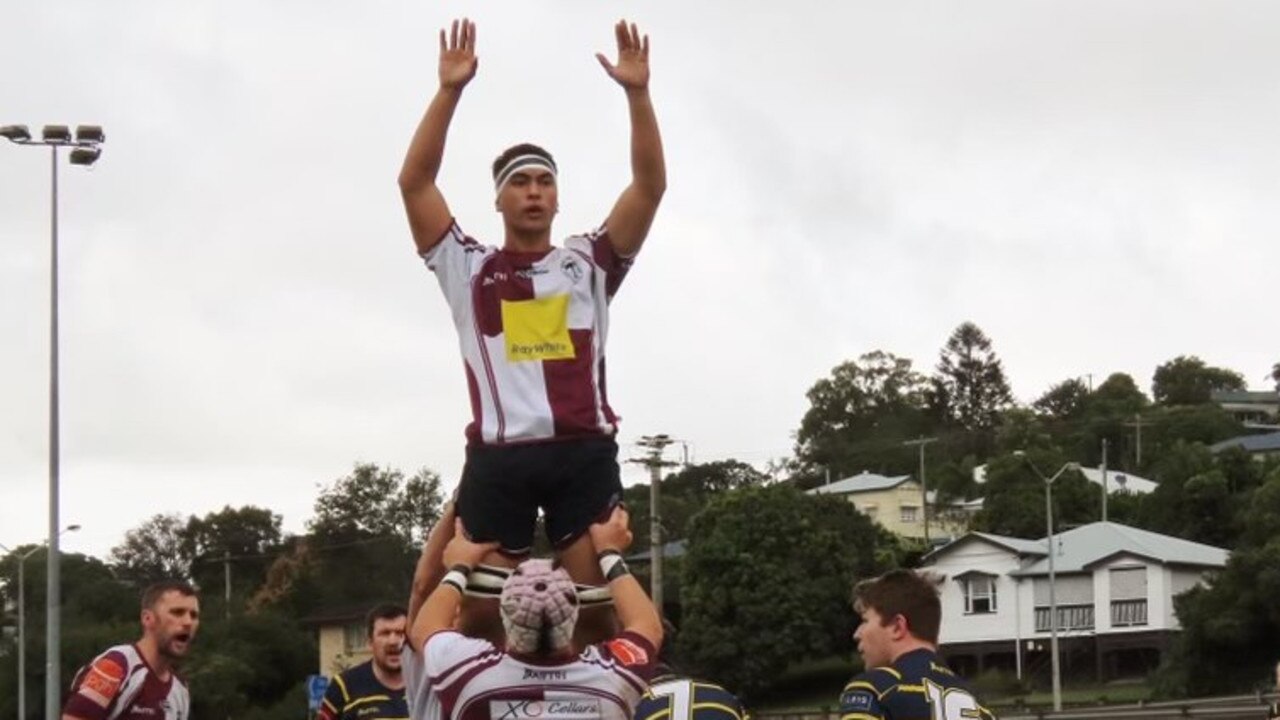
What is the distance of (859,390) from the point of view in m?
194

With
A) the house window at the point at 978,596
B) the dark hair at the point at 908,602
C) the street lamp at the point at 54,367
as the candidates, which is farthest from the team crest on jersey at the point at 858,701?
the house window at the point at 978,596

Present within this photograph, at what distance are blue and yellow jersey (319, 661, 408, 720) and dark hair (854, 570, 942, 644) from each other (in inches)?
159

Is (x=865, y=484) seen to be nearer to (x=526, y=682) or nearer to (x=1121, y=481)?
(x=1121, y=481)

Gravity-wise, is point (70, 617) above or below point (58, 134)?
below

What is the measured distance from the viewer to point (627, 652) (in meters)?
9.26

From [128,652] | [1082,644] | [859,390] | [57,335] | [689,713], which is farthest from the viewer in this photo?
[859,390]

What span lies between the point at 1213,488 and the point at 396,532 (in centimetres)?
4866

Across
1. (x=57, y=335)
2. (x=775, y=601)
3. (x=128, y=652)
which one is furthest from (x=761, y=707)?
(x=128, y=652)

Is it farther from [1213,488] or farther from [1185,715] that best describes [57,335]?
[1213,488]

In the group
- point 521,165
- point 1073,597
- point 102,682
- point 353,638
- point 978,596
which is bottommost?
point 353,638

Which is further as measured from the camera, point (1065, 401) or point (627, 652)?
point (1065, 401)

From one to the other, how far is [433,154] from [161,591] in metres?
4.76

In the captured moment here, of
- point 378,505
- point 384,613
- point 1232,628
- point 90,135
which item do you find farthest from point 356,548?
point 384,613

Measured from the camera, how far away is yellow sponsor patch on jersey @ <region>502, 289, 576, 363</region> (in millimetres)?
9617
